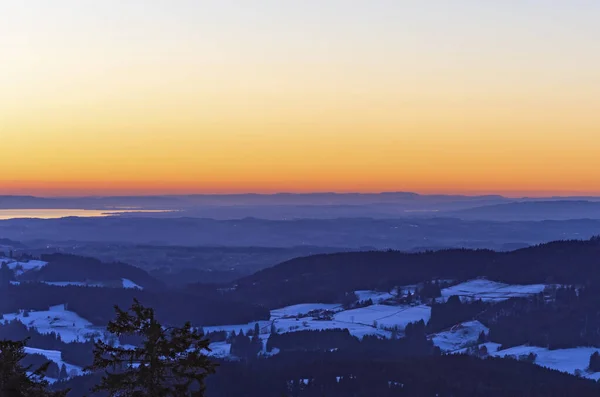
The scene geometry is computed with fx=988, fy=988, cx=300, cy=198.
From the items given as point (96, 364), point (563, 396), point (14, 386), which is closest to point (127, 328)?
point (96, 364)

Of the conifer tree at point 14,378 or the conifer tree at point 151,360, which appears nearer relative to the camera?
the conifer tree at point 151,360

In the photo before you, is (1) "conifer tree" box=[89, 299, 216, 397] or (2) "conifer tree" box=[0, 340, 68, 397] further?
(2) "conifer tree" box=[0, 340, 68, 397]

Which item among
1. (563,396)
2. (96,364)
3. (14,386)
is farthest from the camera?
(563,396)

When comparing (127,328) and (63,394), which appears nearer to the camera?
(127,328)

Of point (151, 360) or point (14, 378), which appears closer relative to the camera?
point (151, 360)

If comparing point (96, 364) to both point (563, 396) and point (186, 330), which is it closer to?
point (186, 330)

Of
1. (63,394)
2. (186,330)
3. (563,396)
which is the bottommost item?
(563,396)

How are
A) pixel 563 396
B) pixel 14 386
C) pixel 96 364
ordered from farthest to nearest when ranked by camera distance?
pixel 563 396 → pixel 14 386 → pixel 96 364

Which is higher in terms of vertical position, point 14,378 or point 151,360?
point 151,360

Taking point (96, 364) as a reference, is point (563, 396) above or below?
below
